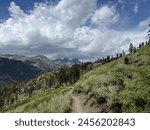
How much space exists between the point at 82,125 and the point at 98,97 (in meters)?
9.53

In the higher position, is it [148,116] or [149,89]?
[149,89]

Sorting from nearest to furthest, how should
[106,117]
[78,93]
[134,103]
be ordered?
[106,117] → [134,103] → [78,93]

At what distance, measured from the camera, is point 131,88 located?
1664 cm

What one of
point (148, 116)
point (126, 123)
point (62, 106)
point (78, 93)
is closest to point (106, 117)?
point (126, 123)

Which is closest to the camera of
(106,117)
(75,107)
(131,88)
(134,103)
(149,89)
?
(106,117)

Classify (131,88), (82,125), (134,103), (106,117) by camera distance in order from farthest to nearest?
(131,88) < (134,103) < (106,117) < (82,125)

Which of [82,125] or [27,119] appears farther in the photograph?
[27,119]

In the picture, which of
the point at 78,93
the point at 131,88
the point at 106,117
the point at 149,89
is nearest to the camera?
the point at 106,117

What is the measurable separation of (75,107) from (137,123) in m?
10.6

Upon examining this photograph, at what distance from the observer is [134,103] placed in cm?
1427

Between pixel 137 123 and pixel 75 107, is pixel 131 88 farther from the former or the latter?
pixel 137 123

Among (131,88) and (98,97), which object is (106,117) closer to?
(131,88)

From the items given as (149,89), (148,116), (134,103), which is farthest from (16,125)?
(149,89)

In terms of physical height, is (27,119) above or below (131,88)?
below
